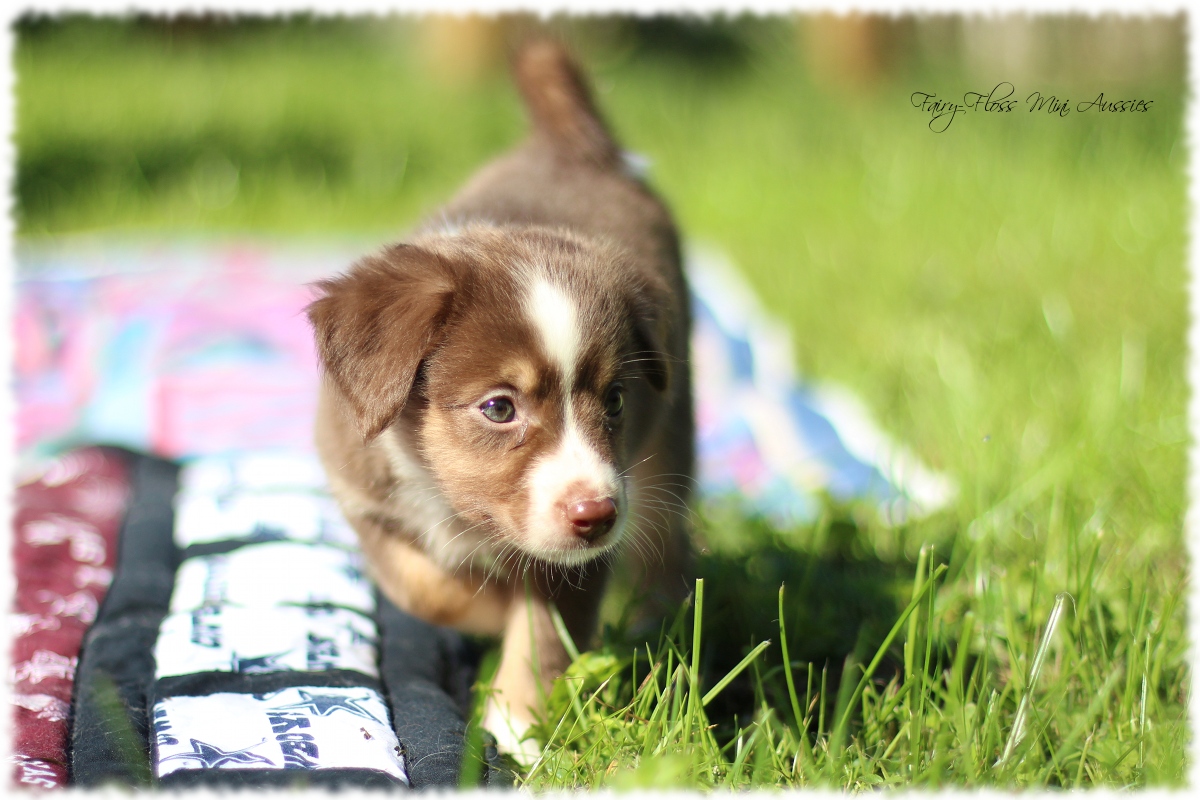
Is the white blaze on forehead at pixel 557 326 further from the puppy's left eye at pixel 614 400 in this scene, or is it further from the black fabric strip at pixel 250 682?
the black fabric strip at pixel 250 682

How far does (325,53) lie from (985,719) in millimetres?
9251

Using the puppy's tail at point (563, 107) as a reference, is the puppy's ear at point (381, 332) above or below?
below

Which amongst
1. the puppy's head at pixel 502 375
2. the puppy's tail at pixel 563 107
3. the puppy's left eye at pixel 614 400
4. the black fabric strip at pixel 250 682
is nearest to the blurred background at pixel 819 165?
the puppy's tail at pixel 563 107

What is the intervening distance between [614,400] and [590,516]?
35 cm

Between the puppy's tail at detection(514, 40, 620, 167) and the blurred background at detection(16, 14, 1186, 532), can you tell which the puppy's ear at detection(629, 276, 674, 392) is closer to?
the puppy's tail at detection(514, 40, 620, 167)

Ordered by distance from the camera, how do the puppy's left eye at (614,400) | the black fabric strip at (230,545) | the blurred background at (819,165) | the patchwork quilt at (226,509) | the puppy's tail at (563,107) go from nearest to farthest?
the patchwork quilt at (226,509) < the puppy's left eye at (614,400) < the black fabric strip at (230,545) < the puppy's tail at (563,107) < the blurred background at (819,165)

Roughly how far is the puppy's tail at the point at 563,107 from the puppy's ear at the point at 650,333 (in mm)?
Result: 954

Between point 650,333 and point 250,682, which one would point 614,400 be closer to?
point 650,333

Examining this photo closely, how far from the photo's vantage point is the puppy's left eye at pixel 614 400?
2.46 metres

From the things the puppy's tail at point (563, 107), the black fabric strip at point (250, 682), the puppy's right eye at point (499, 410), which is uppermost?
the puppy's tail at point (563, 107)

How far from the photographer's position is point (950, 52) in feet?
35.1

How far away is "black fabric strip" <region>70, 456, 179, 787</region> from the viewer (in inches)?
86.9

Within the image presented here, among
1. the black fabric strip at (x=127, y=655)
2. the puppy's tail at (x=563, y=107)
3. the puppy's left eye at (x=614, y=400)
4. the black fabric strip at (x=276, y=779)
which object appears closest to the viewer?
the black fabric strip at (x=276, y=779)

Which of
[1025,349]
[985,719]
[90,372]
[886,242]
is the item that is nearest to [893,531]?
[985,719]
